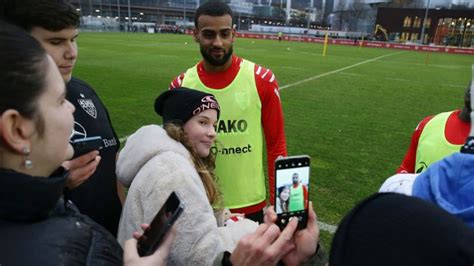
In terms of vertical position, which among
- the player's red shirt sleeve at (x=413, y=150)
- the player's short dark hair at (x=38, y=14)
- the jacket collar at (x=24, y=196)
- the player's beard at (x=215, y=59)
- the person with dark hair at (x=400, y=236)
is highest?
the player's short dark hair at (x=38, y=14)

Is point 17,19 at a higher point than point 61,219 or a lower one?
higher

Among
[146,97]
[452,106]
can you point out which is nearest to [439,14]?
[452,106]

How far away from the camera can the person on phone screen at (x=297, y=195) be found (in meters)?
1.47

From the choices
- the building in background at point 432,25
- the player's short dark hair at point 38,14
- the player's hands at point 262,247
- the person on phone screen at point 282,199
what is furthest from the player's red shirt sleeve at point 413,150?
the building in background at point 432,25

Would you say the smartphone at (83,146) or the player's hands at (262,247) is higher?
the smartphone at (83,146)

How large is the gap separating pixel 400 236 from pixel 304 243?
79 cm

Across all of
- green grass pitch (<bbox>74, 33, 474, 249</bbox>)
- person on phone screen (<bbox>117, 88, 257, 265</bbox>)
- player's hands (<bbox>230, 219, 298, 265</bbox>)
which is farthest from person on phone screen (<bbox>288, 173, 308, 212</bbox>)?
green grass pitch (<bbox>74, 33, 474, 249</bbox>)

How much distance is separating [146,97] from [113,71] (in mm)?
5343

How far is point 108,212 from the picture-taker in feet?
7.62

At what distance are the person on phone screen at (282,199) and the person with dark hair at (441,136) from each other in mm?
1454

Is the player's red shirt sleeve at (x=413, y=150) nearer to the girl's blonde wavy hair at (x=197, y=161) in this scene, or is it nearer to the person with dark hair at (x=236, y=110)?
the person with dark hair at (x=236, y=110)

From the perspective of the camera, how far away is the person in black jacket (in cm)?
96

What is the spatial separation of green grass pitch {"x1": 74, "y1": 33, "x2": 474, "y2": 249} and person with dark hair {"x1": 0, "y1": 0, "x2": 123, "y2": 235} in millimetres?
2416

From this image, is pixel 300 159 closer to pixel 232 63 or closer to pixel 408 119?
pixel 232 63
